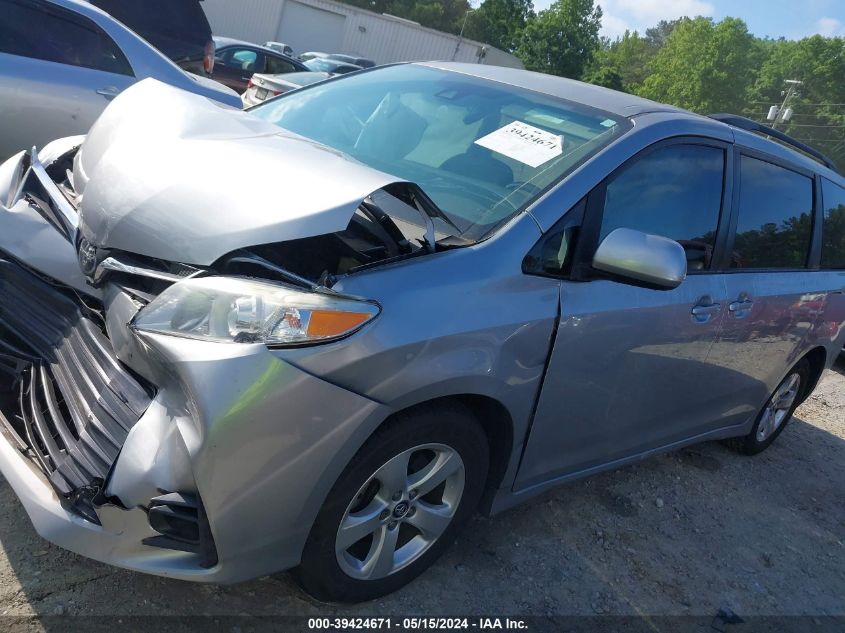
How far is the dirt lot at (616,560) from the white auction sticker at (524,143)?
59.0 inches

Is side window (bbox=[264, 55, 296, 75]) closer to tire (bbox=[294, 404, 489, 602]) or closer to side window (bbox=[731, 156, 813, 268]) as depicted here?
side window (bbox=[731, 156, 813, 268])

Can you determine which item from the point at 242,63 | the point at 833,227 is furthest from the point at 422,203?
the point at 242,63

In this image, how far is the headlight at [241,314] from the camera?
1.87m

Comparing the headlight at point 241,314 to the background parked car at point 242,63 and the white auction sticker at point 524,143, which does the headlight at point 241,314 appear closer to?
the white auction sticker at point 524,143

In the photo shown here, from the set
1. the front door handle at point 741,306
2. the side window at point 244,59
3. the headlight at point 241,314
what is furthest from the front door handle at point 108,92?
the side window at point 244,59

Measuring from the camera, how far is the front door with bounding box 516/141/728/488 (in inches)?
102

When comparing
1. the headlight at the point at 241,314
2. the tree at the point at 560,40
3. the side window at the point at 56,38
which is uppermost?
the tree at the point at 560,40

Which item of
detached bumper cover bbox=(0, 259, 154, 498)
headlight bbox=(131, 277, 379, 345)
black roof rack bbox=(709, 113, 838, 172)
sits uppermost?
black roof rack bbox=(709, 113, 838, 172)

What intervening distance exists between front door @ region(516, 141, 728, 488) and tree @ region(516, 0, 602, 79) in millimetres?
47397

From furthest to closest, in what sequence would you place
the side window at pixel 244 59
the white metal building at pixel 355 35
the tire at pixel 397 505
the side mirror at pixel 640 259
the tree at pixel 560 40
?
1. the tree at pixel 560 40
2. the white metal building at pixel 355 35
3. the side window at pixel 244 59
4. the side mirror at pixel 640 259
5. the tire at pixel 397 505

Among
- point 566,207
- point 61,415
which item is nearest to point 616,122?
point 566,207

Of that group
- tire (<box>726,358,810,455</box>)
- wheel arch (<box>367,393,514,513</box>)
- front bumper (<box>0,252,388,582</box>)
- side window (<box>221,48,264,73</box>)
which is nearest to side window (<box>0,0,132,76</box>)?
front bumper (<box>0,252,388,582</box>)

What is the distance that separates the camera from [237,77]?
1452 cm

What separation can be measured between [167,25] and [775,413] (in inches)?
262
